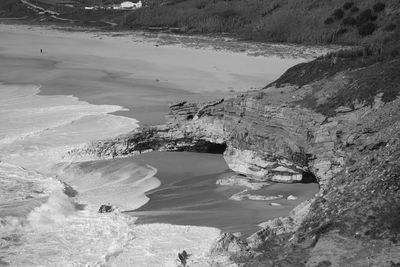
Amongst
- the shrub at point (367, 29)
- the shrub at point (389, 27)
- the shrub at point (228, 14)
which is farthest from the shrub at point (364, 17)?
the shrub at point (228, 14)

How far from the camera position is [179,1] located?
7150cm

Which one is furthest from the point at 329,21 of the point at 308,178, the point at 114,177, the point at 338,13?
the point at 308,178

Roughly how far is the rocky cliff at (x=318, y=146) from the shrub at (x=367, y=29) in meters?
21.3

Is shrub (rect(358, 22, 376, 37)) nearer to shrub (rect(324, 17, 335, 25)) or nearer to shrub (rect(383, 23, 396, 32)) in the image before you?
shrub (rect(383, 23, 396, 32))

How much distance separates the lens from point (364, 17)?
121 ft

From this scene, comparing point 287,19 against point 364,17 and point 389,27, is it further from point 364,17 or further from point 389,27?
point 389,27

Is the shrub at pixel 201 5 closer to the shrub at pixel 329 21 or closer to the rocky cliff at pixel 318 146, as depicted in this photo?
the shrub at pixel 329 21

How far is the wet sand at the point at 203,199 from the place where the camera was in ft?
36.3

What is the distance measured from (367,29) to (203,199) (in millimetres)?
25347

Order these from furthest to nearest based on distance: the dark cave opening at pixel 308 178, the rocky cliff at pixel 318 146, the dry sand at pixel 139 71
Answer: the dry sand at pixel 139 71 → the dark cave opening at pixel 308 178 → the rocky cliff at pixel 318 146

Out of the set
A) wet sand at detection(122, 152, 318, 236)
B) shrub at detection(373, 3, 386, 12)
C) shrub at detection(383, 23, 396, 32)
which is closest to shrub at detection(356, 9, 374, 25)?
shrub at detection(373, 3, 386, 12)

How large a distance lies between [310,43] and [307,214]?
30.2m

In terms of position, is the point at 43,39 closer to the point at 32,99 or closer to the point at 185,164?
the point at 32,99

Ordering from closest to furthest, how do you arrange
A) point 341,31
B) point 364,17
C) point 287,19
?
point 364,17 → point 341,31 → point 287,19
